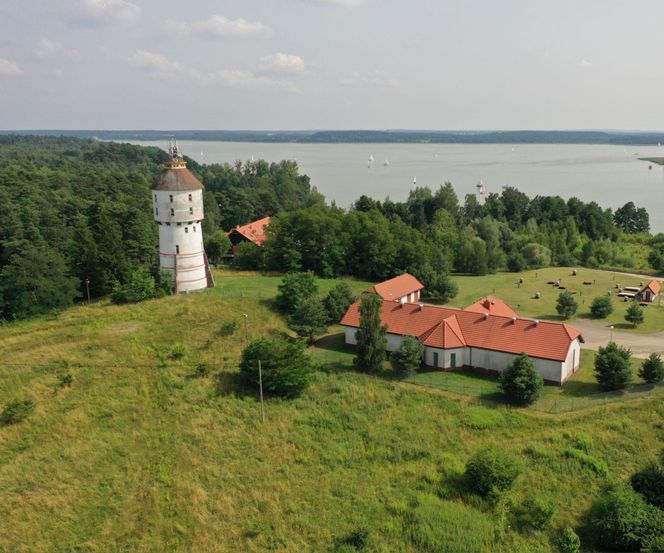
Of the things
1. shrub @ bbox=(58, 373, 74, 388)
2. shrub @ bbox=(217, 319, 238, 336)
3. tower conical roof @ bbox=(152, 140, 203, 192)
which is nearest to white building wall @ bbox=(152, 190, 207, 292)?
tower conical roof @ bbox=(152, 140, 203, 192)

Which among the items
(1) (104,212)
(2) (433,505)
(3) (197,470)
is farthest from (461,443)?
(1) (104,212)

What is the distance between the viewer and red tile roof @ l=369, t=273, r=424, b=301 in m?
41.0

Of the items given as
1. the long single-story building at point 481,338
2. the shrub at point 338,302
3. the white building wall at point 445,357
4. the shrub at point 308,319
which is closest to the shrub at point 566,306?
the long single-story building at point 481,338

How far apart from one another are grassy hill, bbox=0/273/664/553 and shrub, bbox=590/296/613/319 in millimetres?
16556

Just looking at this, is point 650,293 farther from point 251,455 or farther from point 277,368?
point 251,455

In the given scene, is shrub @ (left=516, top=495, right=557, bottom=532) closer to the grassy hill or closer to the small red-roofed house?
the grassy hill

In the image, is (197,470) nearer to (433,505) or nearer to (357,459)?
(357,459)

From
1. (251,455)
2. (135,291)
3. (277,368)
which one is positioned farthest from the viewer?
(135,291)

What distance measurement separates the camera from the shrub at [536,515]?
67.1 feet

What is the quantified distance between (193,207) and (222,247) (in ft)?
68.9

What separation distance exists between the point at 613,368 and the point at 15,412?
27695 mm

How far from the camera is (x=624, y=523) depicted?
19.5 metres

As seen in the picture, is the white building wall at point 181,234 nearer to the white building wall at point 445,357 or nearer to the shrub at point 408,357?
the shrub at point 408,357


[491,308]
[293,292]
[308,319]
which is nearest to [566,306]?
[491,308]
